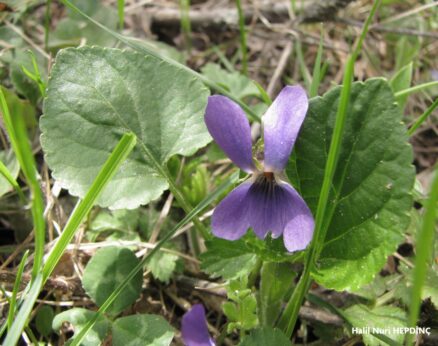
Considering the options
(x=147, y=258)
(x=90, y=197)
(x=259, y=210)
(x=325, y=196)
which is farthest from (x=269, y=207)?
(x=90, y=197)

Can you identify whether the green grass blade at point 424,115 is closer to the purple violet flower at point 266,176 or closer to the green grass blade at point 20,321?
the purple violet flower at point 266,176

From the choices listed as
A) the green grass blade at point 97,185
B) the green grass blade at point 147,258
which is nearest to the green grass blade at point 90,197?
the green grass blade at point 97,185

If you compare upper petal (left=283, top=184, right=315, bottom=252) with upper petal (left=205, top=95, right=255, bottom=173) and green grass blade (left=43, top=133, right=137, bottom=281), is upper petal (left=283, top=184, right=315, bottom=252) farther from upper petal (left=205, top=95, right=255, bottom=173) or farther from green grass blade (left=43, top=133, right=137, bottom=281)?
green grass blade (left=43, top=133, right=137, bottom=281)

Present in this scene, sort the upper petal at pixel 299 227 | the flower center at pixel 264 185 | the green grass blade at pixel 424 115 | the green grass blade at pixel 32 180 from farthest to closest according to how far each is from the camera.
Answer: the green grass blade at pixel 424 115 → the flower center at pixel 264 185 → the upper petal at pixel 299 227 → the green grass blade at pixel 32 180

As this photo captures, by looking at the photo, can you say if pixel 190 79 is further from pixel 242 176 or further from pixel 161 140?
pixel 242 176

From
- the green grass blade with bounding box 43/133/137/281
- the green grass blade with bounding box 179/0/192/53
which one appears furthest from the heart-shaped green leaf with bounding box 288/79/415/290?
the green grass blade with bounding box 179/0/192/53

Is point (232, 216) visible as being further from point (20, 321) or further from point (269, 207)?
point (20, 321)
